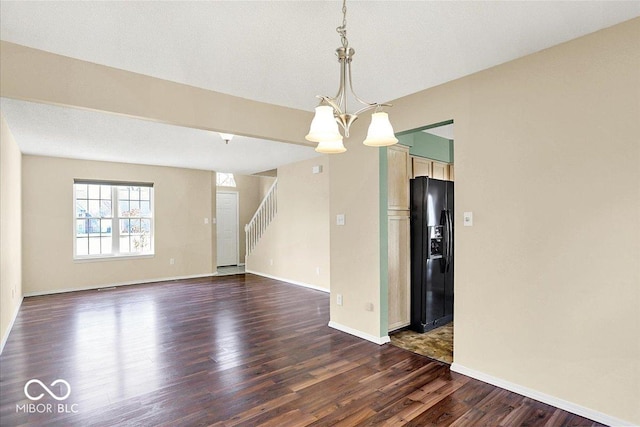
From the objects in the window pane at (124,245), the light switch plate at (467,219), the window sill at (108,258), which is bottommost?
the window sill at (108,258)

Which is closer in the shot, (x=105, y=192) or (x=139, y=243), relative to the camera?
(x=105, y=192)

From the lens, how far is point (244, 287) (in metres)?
6.62

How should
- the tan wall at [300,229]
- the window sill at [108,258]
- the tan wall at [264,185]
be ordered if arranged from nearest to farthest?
1. the tan wall at [300,229]
2. the window sill at [108,258]
3. the tan wall at [264,185]

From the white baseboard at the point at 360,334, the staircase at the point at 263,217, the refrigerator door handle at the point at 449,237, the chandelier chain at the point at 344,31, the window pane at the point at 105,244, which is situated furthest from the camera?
the staircase at the point at 263,217

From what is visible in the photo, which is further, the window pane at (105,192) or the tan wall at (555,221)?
the window pane at (105,192)

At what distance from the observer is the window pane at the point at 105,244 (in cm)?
679

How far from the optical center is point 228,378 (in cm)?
280

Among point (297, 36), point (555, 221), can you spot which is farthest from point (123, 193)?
point (555, 221)

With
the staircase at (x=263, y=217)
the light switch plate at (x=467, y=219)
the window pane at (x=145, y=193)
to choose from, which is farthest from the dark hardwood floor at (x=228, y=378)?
the staircase at (x=263, y=217)

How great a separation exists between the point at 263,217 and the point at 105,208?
330 cm

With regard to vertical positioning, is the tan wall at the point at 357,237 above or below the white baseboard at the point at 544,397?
above

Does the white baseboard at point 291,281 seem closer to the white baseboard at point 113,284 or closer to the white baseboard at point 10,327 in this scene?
the white baseboard at point 113,284

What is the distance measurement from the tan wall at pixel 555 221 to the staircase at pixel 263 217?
5.36 metres

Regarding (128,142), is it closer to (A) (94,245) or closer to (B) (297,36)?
(A) (94,245)
